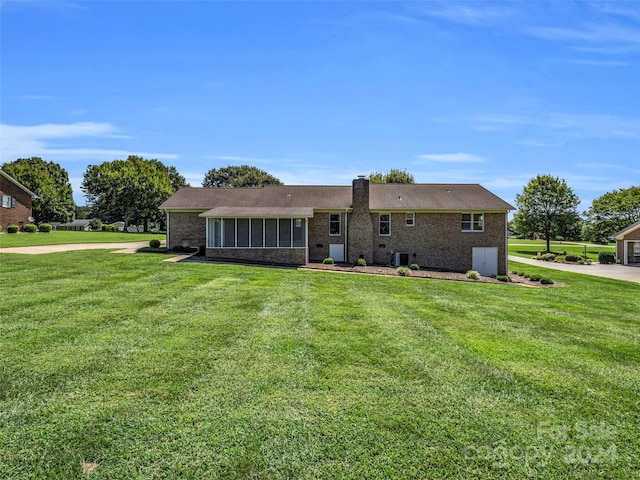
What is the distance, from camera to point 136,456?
10.9ft

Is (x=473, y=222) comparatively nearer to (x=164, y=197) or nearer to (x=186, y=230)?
(x=186, y=230)

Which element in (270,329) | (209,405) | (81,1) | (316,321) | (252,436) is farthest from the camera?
(81,1)

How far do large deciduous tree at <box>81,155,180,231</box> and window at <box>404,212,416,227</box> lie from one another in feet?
138

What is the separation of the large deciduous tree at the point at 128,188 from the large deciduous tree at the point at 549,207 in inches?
1985

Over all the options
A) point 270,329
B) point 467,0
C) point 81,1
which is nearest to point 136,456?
point 270,329

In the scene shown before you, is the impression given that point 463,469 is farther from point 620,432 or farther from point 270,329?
point 270,329

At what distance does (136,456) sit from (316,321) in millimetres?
4884

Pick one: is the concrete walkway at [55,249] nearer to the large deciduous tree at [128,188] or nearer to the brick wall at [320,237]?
the brick wall at [320,237]

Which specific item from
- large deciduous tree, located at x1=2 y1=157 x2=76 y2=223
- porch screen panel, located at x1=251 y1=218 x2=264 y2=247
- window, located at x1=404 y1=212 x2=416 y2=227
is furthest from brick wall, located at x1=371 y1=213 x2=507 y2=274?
large deciduous tree, located at x1=2 y1=157 x2=76 y2=223

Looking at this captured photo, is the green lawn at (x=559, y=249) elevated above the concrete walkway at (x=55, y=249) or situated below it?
below

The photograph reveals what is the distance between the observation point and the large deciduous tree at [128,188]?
52.0 metres

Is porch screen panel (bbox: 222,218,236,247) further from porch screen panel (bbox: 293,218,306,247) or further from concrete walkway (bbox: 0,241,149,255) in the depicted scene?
concrete walkway (bbox: 0,241,149,255)

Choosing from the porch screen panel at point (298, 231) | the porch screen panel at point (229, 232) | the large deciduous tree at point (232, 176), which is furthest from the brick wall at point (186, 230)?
the large deciduous tree at point (232, 176)

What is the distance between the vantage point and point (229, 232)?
70.0ft
